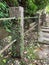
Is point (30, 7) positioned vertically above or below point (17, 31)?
above

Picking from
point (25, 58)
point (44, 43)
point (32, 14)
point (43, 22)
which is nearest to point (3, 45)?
point (25, 58)

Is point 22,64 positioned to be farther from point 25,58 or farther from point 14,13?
point 14,13

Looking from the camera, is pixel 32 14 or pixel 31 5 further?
pixel 32 14

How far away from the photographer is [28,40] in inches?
233

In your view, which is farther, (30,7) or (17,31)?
(30,7)

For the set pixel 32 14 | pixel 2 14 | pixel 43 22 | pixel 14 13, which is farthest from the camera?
pixel 43 22

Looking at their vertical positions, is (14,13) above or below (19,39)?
above

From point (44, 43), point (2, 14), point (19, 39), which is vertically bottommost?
point (44, 43)

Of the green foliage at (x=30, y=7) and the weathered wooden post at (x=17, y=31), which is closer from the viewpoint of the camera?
the weathered wooden post at (x=17, y=31)

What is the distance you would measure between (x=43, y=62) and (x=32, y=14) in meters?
2.62

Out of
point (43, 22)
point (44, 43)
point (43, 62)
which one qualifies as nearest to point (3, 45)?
point (43, 62)

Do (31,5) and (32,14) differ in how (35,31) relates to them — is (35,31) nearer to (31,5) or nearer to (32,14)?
(32,14)

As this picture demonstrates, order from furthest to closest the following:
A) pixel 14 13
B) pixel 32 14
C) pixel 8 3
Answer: pixel 32 14, pixel 8 3, pixel 14 13

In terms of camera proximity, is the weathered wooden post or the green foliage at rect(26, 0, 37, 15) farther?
the green foliage at rect(26, 0, 37, 15)
